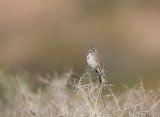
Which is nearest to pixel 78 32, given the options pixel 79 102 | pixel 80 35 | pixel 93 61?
pixel 80 35

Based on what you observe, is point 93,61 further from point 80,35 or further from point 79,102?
point 80,35

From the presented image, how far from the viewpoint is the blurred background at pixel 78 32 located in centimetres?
2119

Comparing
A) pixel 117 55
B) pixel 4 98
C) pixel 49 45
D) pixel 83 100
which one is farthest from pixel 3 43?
pixel 83 100

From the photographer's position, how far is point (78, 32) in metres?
23.9

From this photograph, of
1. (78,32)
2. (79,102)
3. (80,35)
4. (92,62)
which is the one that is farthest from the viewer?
(78,32)

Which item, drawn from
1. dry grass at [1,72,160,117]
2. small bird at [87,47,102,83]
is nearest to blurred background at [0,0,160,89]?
dry grass at [1,72,160,117]

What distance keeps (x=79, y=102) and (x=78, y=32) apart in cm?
1437

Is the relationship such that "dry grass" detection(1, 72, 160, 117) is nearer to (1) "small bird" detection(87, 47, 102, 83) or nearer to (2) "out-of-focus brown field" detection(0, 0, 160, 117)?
(1) "small bird" detection(87, 47, 102, 83)

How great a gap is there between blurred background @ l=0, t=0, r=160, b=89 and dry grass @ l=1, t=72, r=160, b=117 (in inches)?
357

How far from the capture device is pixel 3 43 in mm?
22281

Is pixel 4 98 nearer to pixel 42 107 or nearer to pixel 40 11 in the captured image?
pixel 42 107

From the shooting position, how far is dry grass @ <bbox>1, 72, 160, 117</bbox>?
8516 millimetres

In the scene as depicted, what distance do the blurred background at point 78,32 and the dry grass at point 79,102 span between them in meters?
9.08

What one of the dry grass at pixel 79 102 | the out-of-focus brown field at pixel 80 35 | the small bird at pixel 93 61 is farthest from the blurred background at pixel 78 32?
the small bird at pixel 93 61
